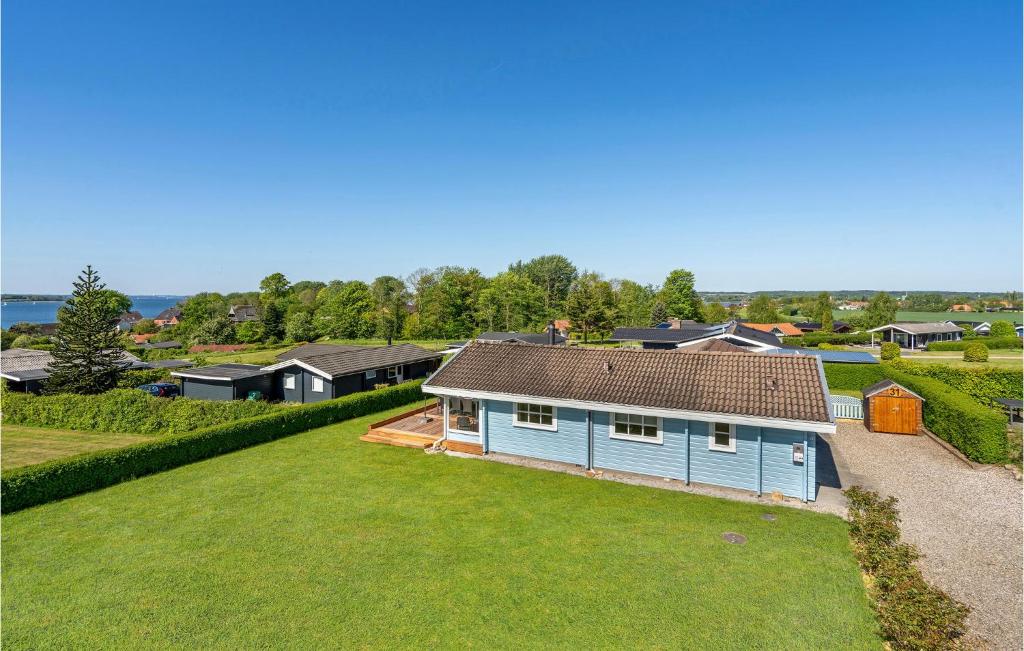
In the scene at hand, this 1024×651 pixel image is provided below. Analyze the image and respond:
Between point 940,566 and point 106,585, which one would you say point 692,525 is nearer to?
point 940,566

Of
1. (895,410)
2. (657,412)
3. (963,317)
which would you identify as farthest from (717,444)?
(963,317)

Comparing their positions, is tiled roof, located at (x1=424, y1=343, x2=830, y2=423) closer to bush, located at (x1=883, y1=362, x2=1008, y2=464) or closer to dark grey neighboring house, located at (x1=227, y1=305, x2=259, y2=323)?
bush, located at (x1=883, y1=362, x2=1008, y2=464)

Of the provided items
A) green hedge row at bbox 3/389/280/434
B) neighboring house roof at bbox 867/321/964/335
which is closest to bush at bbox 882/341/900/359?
neighboring house roof at bbox 867/321/964/335

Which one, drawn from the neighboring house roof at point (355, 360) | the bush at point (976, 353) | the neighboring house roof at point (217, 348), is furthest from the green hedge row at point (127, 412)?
the bush at point (976, 353)

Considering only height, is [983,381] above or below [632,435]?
below

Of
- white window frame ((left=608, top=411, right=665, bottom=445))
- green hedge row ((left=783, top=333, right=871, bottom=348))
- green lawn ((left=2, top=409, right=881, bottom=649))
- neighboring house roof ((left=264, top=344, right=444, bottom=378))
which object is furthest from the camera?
green hedge row ((left=783, top=333, right=871, bottom=348))

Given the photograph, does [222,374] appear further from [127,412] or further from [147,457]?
[147,457]
